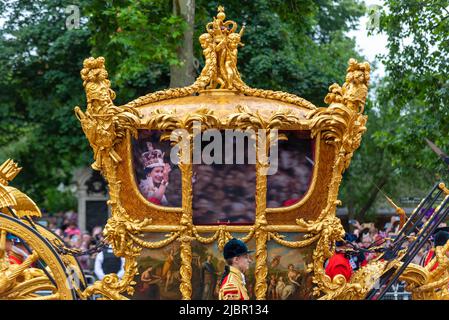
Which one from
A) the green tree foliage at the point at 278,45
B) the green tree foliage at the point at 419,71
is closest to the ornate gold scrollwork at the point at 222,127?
the green tree foliage at the point at 419,71

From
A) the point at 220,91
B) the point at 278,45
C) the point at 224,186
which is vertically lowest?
the point at 224,186

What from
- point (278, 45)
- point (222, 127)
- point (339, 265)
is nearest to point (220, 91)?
point (222, 127)

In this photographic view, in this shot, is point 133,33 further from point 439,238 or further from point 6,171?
point 439,238

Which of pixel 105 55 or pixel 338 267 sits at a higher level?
pixel 105 55

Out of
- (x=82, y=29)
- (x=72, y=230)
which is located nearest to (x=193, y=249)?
(x=72, y=230)

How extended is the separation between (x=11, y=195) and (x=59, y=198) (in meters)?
29.7

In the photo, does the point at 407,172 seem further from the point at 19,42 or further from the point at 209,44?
the point at 209,44

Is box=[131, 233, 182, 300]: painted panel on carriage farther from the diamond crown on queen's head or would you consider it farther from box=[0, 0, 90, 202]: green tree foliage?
box=[0, 0, 90, 202]: green tree foliage

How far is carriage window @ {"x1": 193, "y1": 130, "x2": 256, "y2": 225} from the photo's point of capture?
407 inches

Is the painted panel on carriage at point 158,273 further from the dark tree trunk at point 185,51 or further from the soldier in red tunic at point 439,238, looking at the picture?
the dark tree trunk at point 185,51

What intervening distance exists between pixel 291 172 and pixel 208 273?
117 cm

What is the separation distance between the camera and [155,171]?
1051 centimetres

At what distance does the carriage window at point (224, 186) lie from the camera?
1033 centimetres

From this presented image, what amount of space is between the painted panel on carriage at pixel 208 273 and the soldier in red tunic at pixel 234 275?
1202 mm
